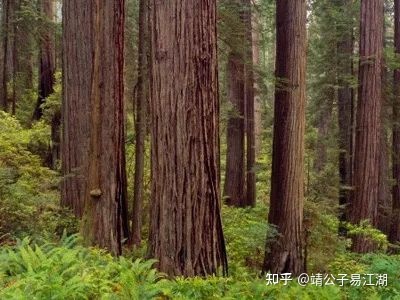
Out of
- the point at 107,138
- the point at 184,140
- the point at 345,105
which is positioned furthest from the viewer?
the point at 345,105

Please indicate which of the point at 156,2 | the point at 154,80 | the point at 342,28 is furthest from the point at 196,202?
the point at 342,28

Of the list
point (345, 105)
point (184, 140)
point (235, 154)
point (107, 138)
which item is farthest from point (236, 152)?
point (184, 140)

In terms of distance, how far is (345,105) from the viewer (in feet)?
70.5

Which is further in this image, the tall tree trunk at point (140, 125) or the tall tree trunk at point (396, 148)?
the tall tree trunk at point (396, 148)

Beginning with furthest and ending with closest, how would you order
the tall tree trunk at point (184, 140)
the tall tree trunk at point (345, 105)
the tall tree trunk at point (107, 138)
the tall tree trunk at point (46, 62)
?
the tall tree trunk at point (345, 105) < the tall tree trunk at point (46, 62) < the tall tree trunk at point (107, 138) < the tall tree trunk at point (184, 140)

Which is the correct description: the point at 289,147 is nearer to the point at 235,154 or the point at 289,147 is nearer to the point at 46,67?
the point at 235,154

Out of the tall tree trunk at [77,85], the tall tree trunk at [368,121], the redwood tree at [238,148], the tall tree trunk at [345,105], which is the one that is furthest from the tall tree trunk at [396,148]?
the tall tree trunk at [77,85]

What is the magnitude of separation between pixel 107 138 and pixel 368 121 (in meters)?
7.96

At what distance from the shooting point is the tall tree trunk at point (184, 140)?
17.5 ft

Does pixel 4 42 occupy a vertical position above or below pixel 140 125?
above

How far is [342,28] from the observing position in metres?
20.8

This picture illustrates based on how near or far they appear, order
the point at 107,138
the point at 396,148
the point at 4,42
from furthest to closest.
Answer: the point at 396,148 < the point at 4,42 < the point at 107,138

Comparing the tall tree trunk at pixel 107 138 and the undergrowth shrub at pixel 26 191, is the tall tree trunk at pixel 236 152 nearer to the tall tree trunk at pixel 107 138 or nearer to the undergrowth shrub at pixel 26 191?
the undergrowth shrub at pixel 26 191

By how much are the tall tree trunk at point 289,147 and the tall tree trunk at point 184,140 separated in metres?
4.39
